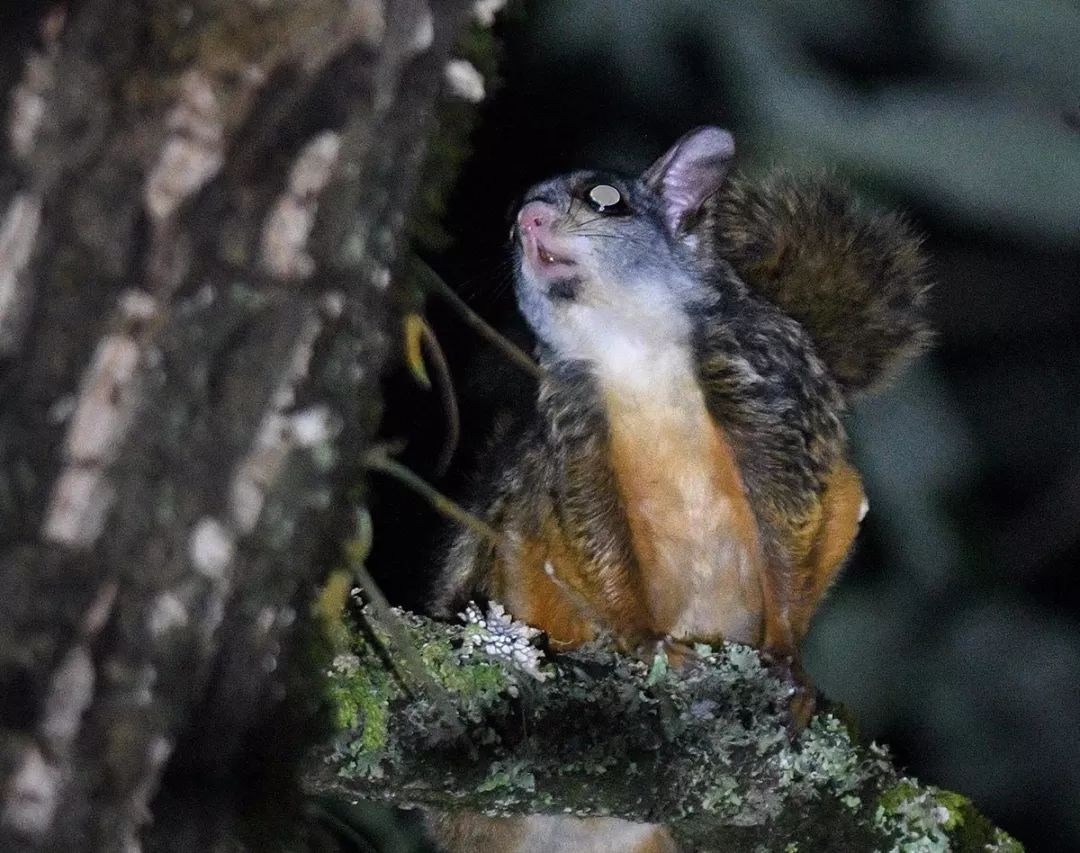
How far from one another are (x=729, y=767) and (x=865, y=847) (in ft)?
0.69

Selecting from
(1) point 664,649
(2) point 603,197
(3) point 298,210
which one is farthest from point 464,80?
(2) point 603,197

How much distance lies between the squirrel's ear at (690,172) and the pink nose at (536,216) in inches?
11.5

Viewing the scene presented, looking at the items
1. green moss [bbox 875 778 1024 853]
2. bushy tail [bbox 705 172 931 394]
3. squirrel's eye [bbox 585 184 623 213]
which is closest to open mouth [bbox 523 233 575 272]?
squirrel's eye [bbox 585 184 623 213]

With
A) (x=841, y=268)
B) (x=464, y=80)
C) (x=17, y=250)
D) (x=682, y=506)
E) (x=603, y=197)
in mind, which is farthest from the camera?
(x=841, y=268)

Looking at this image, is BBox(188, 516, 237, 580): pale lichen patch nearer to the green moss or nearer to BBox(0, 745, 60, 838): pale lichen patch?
BBox(0, 745, 60, 838): pale lichen patch

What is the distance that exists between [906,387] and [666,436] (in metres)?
0.71

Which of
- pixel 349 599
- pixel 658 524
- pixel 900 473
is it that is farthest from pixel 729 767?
pixel 900 473

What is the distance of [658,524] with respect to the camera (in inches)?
91.9

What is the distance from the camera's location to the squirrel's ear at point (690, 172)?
97.0 inches

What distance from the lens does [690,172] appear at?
100 inches

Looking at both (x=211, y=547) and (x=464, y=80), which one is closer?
(x=211, y=547)

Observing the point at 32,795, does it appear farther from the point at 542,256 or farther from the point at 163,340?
the point at 542,256

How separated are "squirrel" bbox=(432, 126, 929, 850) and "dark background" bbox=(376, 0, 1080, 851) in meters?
0.19

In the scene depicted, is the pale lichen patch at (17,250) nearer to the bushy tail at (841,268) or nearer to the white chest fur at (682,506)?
the white chest fur at (682,506)
